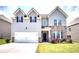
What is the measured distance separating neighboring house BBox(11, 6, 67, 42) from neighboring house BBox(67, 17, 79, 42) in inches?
15.9

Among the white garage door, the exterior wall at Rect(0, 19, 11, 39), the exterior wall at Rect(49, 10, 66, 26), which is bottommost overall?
the white garage door

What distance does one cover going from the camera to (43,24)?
13469 millimetres

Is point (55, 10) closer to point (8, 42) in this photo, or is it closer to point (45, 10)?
point (45, 10)

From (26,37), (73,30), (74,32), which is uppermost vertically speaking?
(73,30)

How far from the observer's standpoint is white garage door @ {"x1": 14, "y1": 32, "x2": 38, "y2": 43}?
41.9ft

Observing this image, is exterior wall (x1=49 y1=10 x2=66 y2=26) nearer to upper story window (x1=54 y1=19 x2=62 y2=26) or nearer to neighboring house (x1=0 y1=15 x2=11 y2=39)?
upper story window (x1=54 y1=19 x2=62 y2=26)

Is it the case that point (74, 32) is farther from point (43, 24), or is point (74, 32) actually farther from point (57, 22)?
point (43, 24)

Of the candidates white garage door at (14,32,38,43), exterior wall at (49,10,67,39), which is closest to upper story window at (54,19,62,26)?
exterior wall at (49,10,67,39)

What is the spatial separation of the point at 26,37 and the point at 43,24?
172 centimetres

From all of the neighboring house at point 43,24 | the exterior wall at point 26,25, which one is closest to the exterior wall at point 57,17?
the neighboring house at point 43,24

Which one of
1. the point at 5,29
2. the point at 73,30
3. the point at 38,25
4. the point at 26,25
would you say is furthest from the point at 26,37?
the point at 73,30

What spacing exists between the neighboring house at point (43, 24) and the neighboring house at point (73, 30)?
40 cm

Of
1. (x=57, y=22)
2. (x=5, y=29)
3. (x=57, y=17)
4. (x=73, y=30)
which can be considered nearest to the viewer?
(x=5, y=29)

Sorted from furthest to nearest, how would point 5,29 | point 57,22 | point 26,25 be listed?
point 57,22 → point 26,25 → point 5,29
